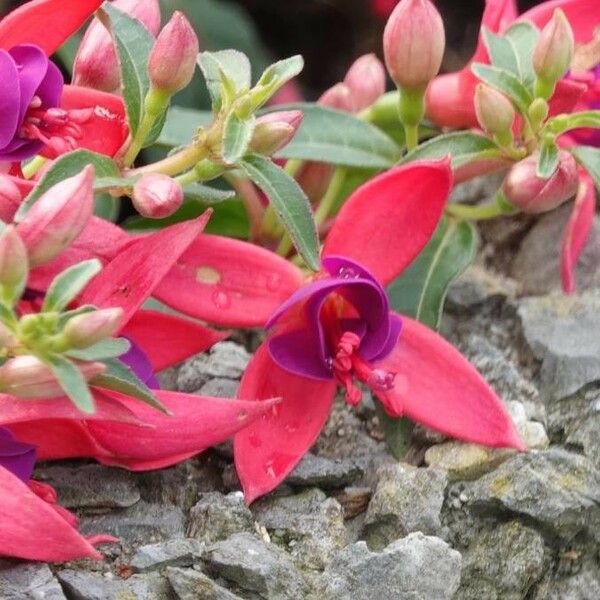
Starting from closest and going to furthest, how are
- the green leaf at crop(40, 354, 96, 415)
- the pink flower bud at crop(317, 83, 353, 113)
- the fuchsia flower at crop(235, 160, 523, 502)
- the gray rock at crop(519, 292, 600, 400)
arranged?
the green leaf at crop(40, 354, 96, 415)
the fuchsia flower at crop(235, 160, 523, 502)
the gray rock at crop(519, 292, 600, 400)
the pink flower bud at crop(317, 83, 353, 113)

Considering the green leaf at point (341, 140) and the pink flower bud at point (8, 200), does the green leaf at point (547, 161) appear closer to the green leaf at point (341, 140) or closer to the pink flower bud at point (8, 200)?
the green leaf at point (341, 140)

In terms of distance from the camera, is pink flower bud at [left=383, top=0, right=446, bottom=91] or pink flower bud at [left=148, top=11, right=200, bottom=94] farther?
pink flower bud at [left=383, top=0, right=446, bottom=91]

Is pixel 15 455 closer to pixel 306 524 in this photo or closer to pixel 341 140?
pixel 306 524

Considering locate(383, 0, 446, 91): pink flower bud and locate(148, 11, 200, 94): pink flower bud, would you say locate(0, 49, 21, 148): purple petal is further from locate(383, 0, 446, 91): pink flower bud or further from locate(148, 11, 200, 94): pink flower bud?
locate(383, 0, 446, 91): pink flower bud

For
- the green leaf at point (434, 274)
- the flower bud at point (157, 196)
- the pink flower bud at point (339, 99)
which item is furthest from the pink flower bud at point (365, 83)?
the flower bud at point (157, 196)

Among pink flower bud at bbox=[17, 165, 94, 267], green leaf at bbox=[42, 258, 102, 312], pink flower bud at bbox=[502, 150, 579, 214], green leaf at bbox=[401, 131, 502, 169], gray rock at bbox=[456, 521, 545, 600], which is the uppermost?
pink flower bud at bbox=[17, 165, 94, 267]

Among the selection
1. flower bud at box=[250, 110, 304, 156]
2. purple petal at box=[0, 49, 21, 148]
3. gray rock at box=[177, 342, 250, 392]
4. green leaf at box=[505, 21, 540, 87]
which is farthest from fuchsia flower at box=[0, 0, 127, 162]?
green leaf at box=[505, 21, 540, 87]

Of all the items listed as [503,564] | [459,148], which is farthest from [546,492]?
[459,148]
